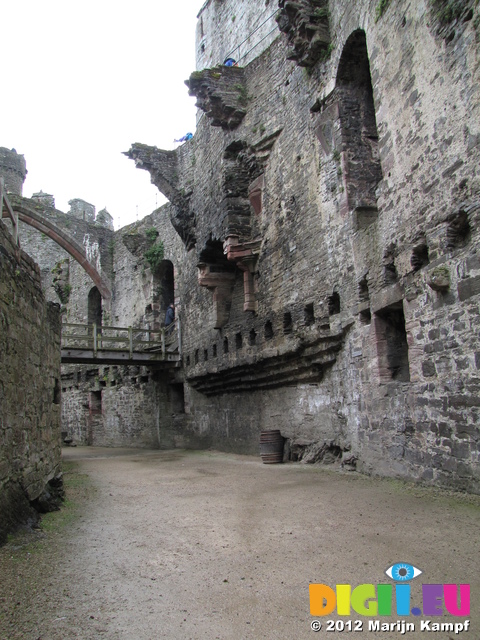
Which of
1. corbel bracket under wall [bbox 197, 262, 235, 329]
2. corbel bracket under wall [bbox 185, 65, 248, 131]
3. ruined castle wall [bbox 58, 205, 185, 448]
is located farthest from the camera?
ruined castle wall [bbox 58, 205, 185, 448]

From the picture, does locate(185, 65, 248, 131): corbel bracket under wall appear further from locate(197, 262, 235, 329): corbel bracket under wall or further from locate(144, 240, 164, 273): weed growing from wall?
locate(144, 240, 164, 273): weed growing from wall

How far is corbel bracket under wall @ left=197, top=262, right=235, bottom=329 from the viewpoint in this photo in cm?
1252

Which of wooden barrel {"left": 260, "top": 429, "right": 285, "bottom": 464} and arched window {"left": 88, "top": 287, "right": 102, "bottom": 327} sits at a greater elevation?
arched window {"left": 88, "top": 287, "right": 102, "bottom": 327}

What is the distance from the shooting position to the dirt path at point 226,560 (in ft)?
8.38

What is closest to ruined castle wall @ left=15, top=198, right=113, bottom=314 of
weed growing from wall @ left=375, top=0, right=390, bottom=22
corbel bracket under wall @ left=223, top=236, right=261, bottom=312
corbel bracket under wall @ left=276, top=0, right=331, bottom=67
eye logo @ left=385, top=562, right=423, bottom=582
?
corbel bracket under wall @ left=223, top=236, right=261, bottom=312

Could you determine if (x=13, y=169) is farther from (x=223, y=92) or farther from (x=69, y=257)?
(x=223, y=92)

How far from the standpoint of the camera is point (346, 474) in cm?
721

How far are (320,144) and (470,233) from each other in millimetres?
4322

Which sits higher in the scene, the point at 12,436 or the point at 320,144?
the point at 320,144

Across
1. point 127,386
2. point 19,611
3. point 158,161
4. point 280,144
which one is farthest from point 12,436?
point 127,386

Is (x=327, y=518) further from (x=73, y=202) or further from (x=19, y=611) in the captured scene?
(x=73, y=202)

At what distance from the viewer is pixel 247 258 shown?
1104cm

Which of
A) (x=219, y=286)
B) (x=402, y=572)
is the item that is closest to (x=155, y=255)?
(x=219, y=286)

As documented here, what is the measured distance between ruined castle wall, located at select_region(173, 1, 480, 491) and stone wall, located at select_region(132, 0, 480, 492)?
24 mm
